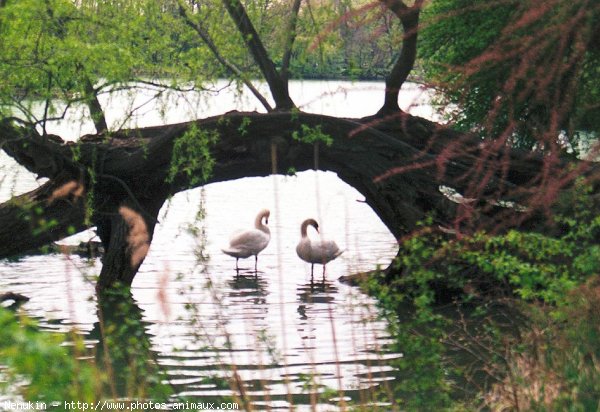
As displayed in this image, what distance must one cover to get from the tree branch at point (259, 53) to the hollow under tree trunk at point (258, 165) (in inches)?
27.2

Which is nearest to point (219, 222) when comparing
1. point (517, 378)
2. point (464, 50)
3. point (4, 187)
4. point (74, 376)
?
point (4, 187)

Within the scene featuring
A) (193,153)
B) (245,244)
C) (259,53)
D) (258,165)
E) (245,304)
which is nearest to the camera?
(193,153)

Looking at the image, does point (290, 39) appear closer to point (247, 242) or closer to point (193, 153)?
point (193, 153)

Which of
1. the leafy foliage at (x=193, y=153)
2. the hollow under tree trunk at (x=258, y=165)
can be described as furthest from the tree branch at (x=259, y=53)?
the leafy foliage at (x=193, y=153)

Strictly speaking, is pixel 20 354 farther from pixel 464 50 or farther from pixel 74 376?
pixel 464 50

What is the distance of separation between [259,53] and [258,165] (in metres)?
1.41

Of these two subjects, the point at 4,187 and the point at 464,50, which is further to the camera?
the point at 4,187

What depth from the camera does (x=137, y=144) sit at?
1370 cm

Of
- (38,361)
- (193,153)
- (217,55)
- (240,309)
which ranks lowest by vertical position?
(240,309)

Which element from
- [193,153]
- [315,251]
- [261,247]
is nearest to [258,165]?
[193,153]

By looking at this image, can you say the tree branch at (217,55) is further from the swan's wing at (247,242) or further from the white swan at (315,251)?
the swan's wing at (247,242)

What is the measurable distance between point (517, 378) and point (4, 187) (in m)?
20.2

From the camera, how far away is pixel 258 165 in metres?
13.9

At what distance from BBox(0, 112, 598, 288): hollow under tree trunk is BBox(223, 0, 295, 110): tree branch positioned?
2.27 feet
